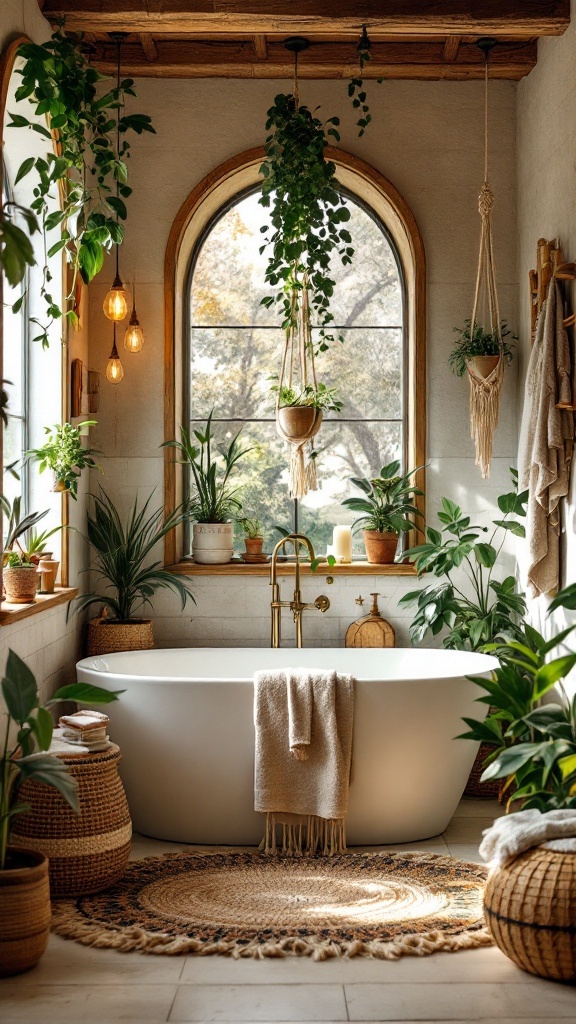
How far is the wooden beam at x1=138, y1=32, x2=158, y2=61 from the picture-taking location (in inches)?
187

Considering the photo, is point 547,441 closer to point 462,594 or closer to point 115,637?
point 462,594

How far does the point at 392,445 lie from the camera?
541 centimetres

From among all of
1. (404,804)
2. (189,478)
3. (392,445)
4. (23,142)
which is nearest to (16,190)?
(23,142)

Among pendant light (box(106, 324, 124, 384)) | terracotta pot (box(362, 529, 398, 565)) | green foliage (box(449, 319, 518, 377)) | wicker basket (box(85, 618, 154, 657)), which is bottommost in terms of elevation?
wicker basket (box(85, 618, 154, 657))

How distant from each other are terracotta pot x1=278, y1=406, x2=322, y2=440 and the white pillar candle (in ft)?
1.72

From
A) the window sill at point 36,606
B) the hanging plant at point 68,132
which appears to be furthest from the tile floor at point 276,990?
the hanging plant at point 68,132

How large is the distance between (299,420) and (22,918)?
8.68 ft

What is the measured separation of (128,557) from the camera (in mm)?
4992

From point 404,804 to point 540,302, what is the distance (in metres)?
2.10

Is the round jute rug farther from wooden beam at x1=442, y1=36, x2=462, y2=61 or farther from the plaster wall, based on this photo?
wooden beam at x1=442, y1=36, x2=462, y2=61

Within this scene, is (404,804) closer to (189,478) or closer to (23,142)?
(189,478)

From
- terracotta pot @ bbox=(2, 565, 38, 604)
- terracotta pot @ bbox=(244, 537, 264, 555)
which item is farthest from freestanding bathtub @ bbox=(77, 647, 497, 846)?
terracotta pot @ bbox=(244, 537, 264, 555)

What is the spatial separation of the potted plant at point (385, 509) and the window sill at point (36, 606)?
138cm

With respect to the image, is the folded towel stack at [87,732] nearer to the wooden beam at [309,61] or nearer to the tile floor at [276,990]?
the tile floor at [276,990]
